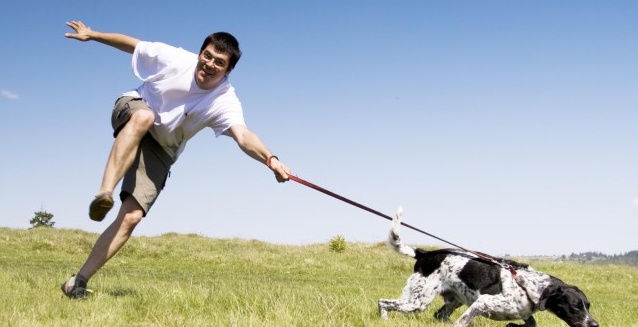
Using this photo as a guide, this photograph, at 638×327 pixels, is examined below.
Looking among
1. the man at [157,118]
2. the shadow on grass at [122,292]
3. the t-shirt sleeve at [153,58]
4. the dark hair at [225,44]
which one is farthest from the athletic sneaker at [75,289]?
the dark hair at [225,44]

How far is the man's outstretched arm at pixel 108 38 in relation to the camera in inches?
243

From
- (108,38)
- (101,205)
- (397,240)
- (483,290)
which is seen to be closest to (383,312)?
(397,240)

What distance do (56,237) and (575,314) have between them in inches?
832

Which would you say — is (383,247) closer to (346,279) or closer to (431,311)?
(346,279)

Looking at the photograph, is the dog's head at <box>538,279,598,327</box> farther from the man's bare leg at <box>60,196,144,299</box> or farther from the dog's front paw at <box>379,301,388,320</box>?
the man's bare leg at <box>60,196,144,299</box>

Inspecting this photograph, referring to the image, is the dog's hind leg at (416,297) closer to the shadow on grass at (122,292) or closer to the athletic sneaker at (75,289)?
the shadow on grass at (122,292)

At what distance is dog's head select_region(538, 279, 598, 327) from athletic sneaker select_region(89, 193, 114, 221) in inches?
153

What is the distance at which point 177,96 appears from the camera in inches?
231

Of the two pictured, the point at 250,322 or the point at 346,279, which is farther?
the point at 346,279

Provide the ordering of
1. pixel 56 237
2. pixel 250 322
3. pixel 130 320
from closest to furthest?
pixel 250 322 → pixel 130 320 → pixel 56 237

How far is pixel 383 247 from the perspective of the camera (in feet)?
90.9

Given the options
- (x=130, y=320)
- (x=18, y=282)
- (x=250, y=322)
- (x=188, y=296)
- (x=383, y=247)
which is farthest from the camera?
(x=383, y=247)

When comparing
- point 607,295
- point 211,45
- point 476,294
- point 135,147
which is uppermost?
point 211,45

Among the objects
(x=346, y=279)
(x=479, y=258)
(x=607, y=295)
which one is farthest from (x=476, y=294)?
(x=607, y=295)
